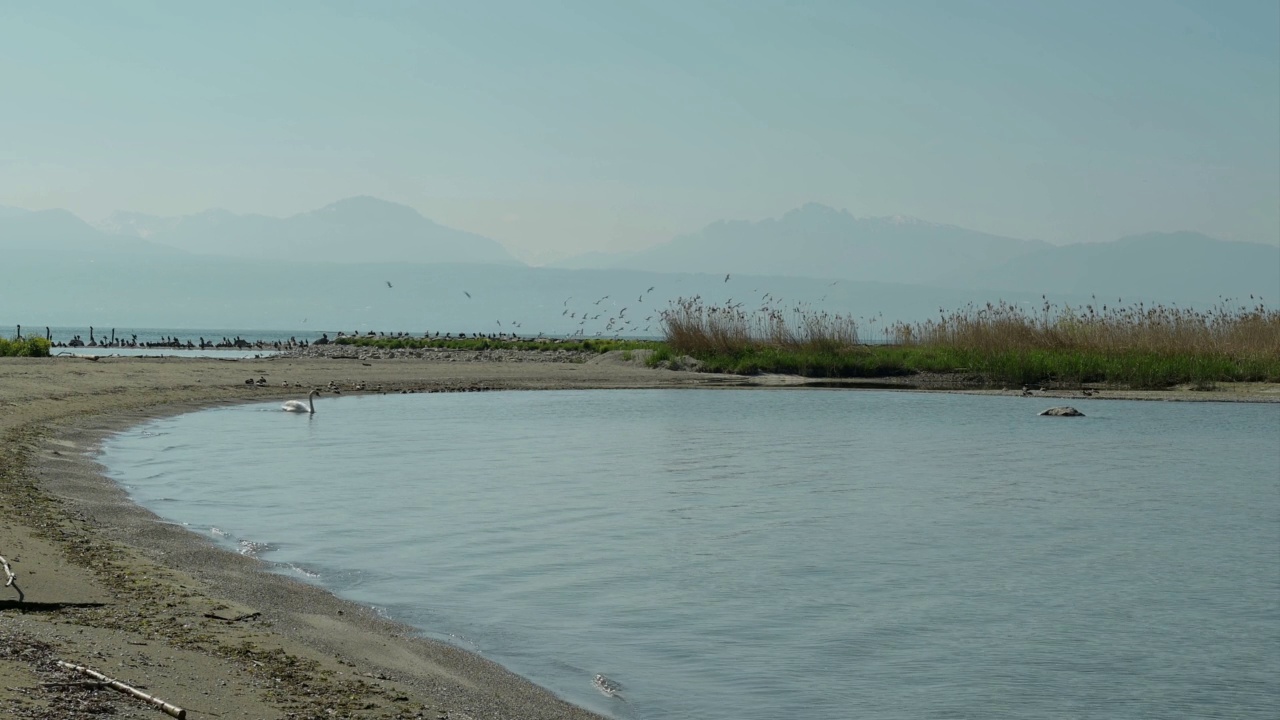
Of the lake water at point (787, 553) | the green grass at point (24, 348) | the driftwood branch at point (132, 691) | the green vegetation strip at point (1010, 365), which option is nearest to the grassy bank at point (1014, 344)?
the green vegetation strip at point (1010, 365)

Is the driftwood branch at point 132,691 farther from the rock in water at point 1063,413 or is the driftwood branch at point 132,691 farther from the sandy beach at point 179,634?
the rock in water at point 1063,413

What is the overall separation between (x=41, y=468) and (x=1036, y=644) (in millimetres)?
10150

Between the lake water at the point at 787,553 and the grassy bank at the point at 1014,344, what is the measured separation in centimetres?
1161

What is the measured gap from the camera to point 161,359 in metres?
36.5

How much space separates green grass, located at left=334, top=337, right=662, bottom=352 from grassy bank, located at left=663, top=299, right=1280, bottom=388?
6493mm

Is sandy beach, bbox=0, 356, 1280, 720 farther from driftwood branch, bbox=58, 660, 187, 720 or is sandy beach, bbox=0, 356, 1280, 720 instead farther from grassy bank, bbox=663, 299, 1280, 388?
grassy bank, bbox=663, 299, 1280, 388

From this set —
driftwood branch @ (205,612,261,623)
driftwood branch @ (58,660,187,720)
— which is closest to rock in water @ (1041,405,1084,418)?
driftwood branch @ (205,612,261,623)

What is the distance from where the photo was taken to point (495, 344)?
5097 centimetres

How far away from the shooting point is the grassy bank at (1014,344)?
1275 inches

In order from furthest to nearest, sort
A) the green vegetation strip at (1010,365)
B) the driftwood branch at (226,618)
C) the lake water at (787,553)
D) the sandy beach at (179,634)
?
the green vegetation strip at (1010,365)
the lake water at (787,553)
the driftwood branch at (226,618)
the sandy beach at (179,634)

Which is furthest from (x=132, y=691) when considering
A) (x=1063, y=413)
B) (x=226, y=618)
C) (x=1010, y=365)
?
(x=1010, y=365)

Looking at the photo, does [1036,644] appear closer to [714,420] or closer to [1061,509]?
[1061,509]

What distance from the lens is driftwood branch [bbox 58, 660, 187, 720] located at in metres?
4.52

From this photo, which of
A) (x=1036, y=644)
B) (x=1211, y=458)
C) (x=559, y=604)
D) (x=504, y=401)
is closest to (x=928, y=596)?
(x=1036, y=644)
